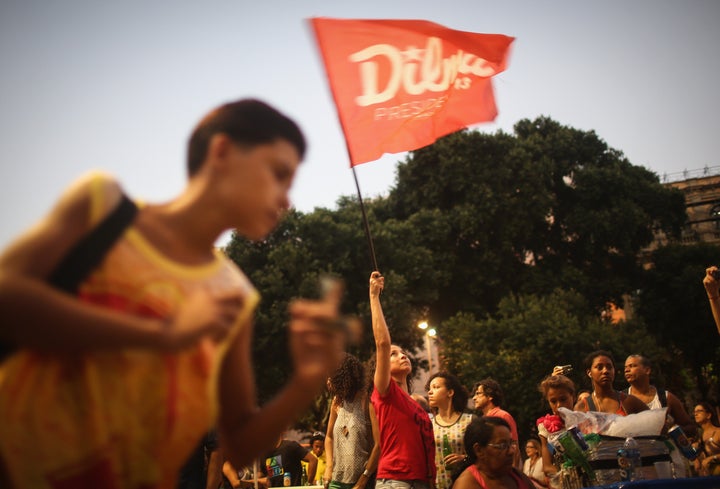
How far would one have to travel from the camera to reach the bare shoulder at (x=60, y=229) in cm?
122

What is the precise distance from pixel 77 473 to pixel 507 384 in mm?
22226

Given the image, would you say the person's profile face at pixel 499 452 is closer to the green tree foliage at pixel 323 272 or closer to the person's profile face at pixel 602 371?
the person's profile face at pixel 602 371

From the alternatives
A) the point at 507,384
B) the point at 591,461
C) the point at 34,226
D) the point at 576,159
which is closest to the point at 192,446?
the point at 34,226

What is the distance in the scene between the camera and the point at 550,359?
22.9 m

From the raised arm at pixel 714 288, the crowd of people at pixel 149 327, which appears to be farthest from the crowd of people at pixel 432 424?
the crowd of people at pixel 149 327

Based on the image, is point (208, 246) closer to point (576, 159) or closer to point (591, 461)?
point (591, 461)

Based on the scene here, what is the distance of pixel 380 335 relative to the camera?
15.5 ft

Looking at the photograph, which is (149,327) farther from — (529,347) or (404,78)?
(529,347)

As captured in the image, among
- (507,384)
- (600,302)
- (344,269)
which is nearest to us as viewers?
(507,384)

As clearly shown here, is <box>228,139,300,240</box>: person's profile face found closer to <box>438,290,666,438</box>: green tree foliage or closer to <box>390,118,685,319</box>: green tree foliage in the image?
<box>438,290,666,438</box>: green tree foliage

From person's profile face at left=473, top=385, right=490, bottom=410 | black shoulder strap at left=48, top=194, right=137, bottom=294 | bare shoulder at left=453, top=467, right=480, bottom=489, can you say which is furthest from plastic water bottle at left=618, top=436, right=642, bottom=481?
black shoulder strap at left=48, top=194, right=137, bottom=294

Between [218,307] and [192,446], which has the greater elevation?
[218,307]

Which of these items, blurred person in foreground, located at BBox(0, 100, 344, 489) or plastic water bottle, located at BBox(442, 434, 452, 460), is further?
plastic water bottle, located at BBox(442, 434, 452, 460)

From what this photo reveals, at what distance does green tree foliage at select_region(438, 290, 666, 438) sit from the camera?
21.9 m
